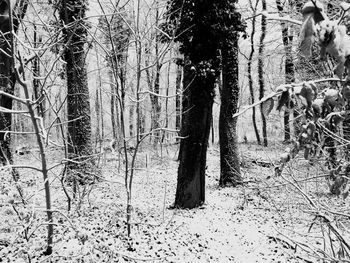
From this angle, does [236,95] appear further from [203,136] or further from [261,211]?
[261,211]

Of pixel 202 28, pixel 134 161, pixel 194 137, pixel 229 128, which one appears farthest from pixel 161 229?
pixel 202 28

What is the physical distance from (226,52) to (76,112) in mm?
4764

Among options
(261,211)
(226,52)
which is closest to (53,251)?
(261,211)

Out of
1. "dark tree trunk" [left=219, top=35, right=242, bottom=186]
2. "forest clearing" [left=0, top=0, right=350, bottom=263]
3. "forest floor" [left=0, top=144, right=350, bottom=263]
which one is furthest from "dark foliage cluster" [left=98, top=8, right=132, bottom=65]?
"dark tree trunk" [left=219, top=35, right=242, bottom=186]

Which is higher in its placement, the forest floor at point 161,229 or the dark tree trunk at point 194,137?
the dark tree trunk at point 194,137

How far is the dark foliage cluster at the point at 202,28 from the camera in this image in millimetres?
6613

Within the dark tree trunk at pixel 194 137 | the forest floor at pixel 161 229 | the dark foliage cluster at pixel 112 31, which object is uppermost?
the dark foliage cluster at pixel 112 31

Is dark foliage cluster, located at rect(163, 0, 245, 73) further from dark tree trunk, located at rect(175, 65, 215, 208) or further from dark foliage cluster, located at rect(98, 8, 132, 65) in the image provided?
dark foliage cluster, located at rect(98, 8, 132, 65)

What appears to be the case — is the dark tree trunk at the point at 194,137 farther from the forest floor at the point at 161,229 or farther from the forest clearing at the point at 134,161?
the forest floor at the point at 161,229

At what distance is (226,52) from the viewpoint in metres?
7.65

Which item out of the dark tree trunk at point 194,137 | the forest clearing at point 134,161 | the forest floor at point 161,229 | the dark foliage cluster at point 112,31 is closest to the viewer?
the forest clearing at point 134,161

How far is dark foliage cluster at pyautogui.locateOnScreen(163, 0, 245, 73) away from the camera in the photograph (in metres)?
6.61

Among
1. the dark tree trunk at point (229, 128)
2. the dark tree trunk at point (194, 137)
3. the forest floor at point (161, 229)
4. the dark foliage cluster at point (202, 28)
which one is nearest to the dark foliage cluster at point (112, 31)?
the dark foliage cluster at point (202, 28)

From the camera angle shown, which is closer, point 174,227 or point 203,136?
point 174,227
